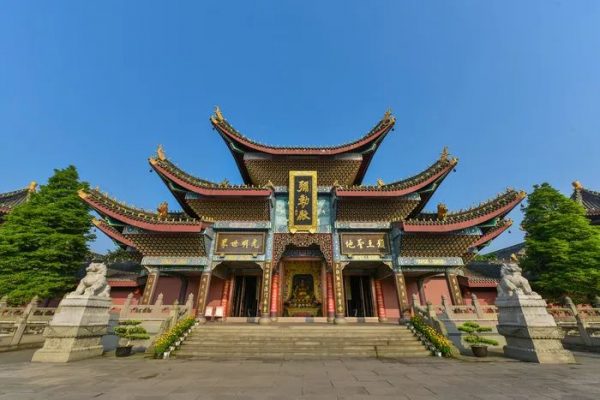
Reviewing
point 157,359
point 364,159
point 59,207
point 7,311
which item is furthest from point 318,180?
point 7,311

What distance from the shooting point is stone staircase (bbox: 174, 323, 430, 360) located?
8438 millimetres

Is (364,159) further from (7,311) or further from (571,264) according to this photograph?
(7,311)

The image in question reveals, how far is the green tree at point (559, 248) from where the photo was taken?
12828 millimetres

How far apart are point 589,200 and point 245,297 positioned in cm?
2676

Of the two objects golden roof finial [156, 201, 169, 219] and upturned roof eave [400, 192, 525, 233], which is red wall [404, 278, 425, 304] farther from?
golden roof finial [156, 201, 169, 219]

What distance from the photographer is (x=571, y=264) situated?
43.2 feet

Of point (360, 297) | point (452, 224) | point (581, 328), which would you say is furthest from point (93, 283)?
point (581, 328)

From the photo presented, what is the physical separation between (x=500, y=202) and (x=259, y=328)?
44.8 ft

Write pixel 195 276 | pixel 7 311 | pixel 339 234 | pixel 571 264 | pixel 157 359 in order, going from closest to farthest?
pixel 157 359 → pixel 7 311 → pixel 571 264 → pixel 339 234 → pixel 195 276

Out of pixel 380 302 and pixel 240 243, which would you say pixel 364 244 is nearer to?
pixel 380 302

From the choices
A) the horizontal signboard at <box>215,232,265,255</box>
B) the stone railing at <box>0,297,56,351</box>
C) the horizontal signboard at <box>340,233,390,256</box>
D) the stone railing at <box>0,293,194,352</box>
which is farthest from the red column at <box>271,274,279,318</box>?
the stone railing at <box>0,297,56,351</box>

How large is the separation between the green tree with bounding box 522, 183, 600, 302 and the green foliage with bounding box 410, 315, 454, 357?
28.4 ft

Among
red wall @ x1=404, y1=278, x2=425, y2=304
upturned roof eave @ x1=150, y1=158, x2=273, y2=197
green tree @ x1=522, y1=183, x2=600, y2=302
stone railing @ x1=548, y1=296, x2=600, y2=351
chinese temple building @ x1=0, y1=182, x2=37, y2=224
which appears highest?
chinese temple building @ x1=0, y1=182, x2=37, y2=224

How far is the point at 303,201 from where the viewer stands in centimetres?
1514
